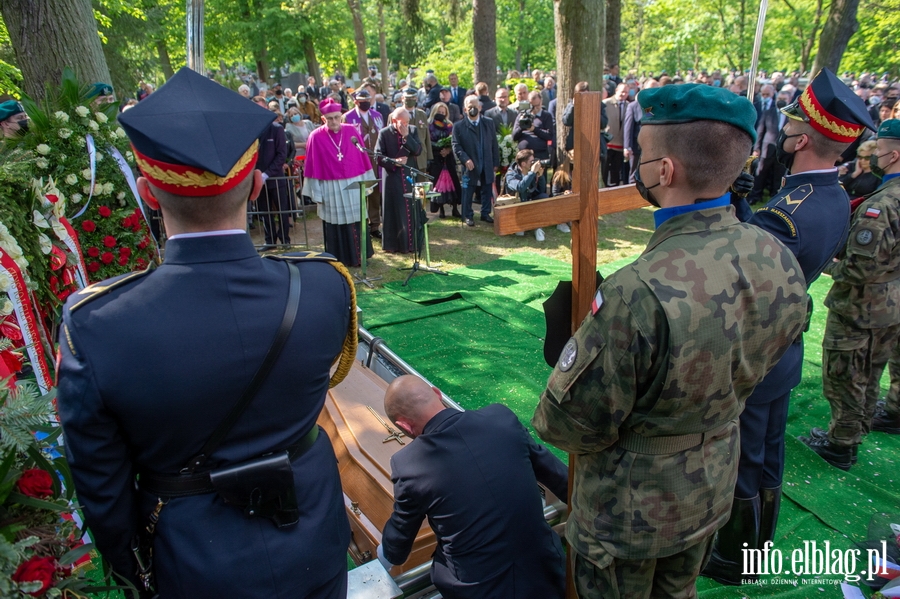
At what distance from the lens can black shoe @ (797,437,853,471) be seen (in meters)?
3.42

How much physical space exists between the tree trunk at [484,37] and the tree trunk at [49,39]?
29.5ft

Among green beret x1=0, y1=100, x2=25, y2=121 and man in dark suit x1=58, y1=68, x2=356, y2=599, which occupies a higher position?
green beret x1=0, y1=100, x2=25, y2=121

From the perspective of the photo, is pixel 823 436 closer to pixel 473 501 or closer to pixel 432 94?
pixel 473 501

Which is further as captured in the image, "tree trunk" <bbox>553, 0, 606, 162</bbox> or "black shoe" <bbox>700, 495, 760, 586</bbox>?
"tree trunk" <bbox>553, 0, 606, 162</bbox>

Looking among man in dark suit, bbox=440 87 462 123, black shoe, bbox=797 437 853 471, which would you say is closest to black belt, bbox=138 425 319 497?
black shoe, bbox=797 437 853 471

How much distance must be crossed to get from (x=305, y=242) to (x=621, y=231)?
4.75m

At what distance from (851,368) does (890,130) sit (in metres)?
1.33

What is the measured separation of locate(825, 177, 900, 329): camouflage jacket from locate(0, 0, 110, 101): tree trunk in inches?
245

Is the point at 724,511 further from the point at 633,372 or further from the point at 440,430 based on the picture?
the point at 440,430

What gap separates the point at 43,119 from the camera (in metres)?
4.08

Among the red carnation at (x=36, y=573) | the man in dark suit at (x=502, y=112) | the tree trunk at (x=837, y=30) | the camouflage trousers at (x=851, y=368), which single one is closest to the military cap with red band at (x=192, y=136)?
the red carnation at (x=36, y=573)

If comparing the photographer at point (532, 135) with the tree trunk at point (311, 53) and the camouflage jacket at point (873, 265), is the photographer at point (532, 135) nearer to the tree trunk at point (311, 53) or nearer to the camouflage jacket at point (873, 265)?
the camouflage jacket at point (873, 265)

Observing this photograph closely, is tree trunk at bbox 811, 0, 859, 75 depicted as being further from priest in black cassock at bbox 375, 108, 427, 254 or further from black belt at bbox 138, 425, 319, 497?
black belt at bbox 138, 425, 319, 497

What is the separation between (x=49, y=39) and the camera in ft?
17.3
